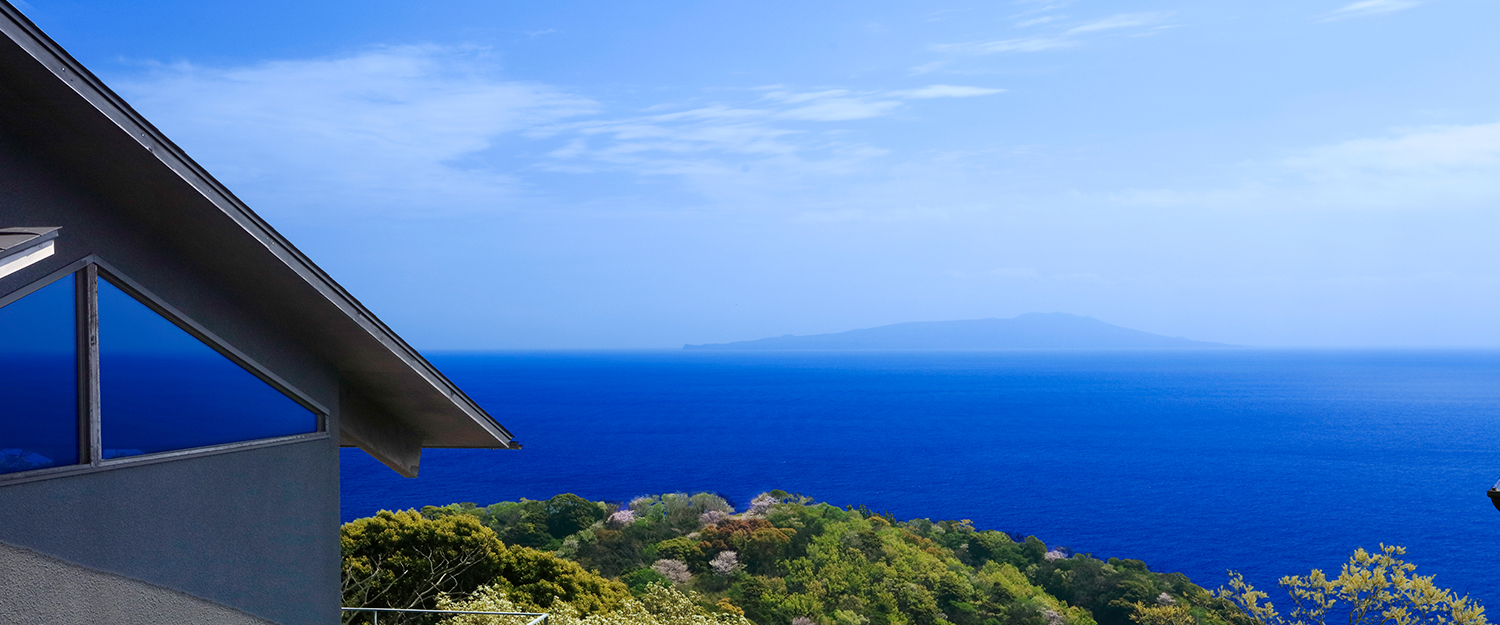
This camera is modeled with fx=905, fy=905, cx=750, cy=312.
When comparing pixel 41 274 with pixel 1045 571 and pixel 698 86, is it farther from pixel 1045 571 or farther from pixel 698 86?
pixel 698 86

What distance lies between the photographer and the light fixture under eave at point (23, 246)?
9.95 ft

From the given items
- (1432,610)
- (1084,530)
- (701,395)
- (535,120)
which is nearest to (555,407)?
(701,395)

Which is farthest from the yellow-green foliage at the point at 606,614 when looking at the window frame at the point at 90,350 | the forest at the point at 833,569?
the window frame at the point at 90,350

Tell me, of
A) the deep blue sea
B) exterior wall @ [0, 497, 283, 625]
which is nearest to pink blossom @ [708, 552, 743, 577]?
exterior wall @ [0, 497, 283, 625]

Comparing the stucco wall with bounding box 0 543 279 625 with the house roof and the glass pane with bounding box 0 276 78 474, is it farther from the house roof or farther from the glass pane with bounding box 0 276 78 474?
the house roof

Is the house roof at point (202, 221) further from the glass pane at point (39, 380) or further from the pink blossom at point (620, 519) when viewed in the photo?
the pink blossom at point (620, 519)

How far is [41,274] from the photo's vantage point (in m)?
3.52

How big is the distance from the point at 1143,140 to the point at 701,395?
82119 millimetres

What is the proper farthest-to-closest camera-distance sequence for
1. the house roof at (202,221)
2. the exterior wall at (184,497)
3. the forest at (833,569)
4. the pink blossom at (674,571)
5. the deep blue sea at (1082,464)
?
1. the deep blue sea at (1082,464)
2. the pink blossom at (674,571)
3. the forest at (833,569)
4. the exterior wall at (184,497)
5. the house roof at (202,221)

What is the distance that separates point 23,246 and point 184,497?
162cm

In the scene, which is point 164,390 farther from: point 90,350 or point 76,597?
point 76,597

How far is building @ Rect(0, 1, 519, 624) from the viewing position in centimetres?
340

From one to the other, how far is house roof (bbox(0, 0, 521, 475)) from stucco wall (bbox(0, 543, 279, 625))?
1.50 meters

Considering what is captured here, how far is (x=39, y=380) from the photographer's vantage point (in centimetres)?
350
